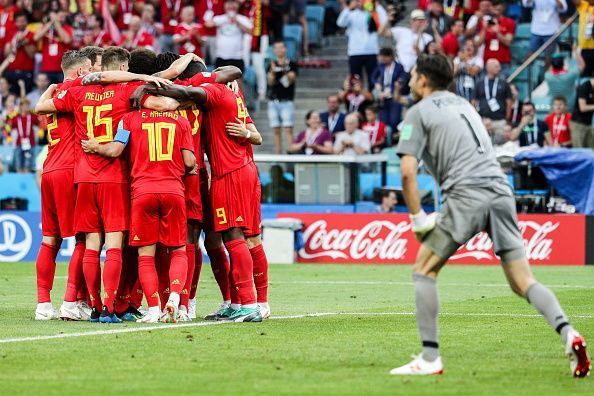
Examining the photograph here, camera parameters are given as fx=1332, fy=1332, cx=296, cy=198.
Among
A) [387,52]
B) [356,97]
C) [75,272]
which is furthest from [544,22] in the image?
[75,272]

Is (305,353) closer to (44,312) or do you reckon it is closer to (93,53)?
(44,312)

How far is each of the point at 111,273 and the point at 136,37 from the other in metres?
17.4

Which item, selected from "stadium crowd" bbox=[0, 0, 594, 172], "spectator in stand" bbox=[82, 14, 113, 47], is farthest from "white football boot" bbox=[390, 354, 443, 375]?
"spectator in stand" bbox=[82, 14, 113, 47]

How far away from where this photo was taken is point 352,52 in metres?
28.0

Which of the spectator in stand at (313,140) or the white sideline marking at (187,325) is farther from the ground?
the white sideline marking at (187,325)

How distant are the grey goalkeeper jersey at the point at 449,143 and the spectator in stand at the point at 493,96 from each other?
644 inches

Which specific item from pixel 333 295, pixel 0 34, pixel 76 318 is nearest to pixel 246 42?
pixel 0 34

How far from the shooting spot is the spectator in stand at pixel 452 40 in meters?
27.1

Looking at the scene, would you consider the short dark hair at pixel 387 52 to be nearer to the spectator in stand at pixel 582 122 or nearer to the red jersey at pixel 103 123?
the spectator in stand at pixel 582 122

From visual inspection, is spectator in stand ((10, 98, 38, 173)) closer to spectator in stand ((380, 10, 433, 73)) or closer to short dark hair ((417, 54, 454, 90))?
spectator in stand ((380, 10, 433, 73))

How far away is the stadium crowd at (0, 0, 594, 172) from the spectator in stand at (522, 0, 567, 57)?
0.02 m

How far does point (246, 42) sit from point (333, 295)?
13.3m

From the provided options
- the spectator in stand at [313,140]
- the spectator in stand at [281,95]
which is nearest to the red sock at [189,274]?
the spectator in stand at [313,140]

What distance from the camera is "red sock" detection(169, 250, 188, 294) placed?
1186 cm
